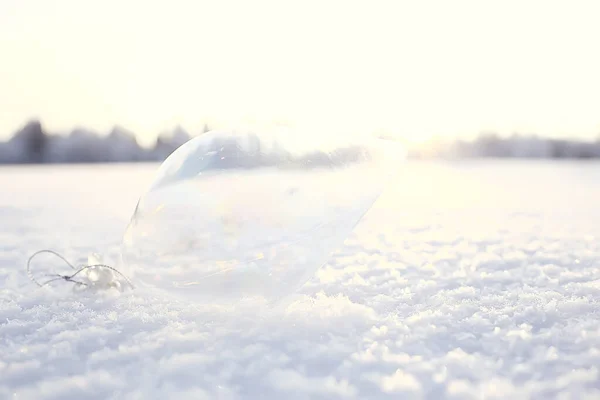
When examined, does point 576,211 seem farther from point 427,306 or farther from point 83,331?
point 83,331

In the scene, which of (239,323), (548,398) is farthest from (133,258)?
(548,398)

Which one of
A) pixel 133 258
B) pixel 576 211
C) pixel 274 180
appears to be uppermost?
pixel 274 180

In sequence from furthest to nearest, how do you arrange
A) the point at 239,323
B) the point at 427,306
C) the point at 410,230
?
the point at 410,230 < the point at 427,306 < the point at 239,323

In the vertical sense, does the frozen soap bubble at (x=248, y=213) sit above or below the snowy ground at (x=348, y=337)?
above

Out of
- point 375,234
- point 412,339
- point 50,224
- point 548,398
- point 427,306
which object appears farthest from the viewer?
point 50,224

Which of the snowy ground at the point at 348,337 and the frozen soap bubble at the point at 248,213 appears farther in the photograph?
the frozen soap bubble at the point at 248,213

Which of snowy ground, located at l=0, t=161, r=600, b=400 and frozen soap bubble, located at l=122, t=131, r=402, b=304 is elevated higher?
frozen soap bubble, located at l=122, t=131, r=402, b=304

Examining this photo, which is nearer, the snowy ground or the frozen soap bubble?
the snowy ground

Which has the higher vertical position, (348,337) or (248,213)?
(248,213)
